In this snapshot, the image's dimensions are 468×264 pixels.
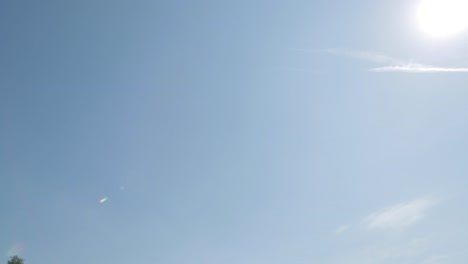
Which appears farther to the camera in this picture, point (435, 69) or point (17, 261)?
point (17, 261)

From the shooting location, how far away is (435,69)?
36594 mm

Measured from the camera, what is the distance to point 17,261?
51375 mm

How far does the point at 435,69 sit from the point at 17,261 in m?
43.2

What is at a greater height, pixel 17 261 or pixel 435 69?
pixel 435 69
